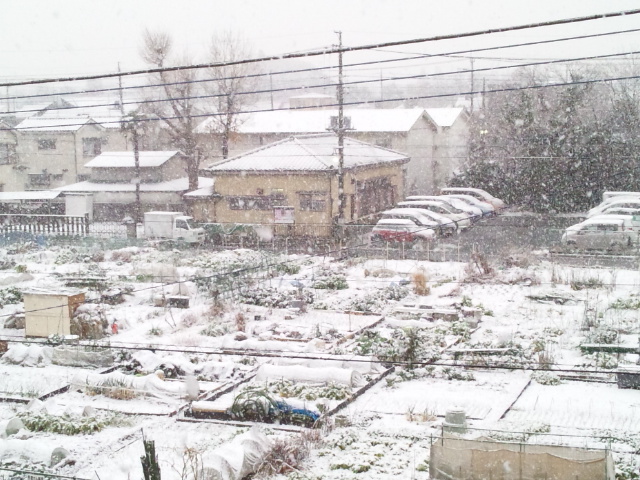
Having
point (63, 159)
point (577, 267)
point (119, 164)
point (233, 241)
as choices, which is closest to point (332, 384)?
point (577, 267)

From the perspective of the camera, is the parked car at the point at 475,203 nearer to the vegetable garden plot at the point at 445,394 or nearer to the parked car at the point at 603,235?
the parked car at the point at 603,235

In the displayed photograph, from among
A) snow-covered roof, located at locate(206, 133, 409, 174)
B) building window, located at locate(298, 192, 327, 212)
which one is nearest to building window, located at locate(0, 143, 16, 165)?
snow-covered roof, located at locate(206, 133, 409, 174)

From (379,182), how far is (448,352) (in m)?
18.1

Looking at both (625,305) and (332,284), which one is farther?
(332,284)

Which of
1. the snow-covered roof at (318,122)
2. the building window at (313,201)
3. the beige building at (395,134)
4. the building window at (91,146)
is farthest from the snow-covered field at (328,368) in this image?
the building window at (91,146)

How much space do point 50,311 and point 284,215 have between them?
41.5 feet

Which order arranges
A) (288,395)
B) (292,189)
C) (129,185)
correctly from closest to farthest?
(288,395) < (292,189) < (129,185)

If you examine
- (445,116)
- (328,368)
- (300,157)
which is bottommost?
(328,368)

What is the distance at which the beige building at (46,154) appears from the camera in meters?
36.7

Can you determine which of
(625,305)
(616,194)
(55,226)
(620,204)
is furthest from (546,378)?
(55,226)

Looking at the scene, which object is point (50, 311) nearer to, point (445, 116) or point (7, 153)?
point (7, 153)

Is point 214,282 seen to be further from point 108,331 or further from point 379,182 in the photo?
point 379,182

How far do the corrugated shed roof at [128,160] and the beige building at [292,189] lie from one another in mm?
4966

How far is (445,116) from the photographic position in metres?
39.6
